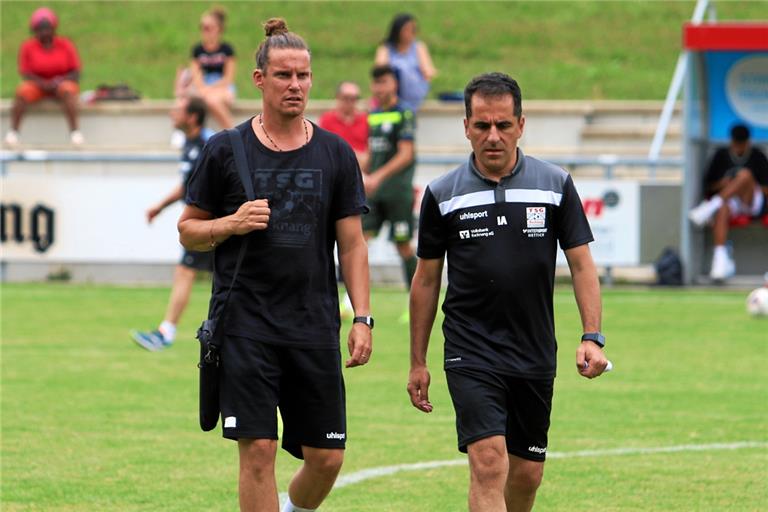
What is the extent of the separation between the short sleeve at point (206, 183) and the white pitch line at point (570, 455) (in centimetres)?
236

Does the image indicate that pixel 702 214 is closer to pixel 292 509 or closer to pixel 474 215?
pixel 292 509

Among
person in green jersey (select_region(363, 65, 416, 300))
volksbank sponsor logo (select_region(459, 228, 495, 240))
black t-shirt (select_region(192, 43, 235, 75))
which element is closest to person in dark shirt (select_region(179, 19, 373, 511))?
volksbank sponsor logo (select_region(459, 228, 495, 240))

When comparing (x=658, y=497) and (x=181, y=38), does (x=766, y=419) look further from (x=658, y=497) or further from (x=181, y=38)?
(x=181, y=38)

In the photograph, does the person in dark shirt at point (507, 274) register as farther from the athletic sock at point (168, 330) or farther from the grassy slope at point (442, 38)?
the grassy slope at point (442, 38)

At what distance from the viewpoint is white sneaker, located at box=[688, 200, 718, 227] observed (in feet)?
64.8

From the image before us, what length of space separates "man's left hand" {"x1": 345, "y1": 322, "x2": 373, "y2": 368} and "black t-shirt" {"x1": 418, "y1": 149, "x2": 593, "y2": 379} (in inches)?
12.5

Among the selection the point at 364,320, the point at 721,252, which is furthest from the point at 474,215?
the point at 721,252

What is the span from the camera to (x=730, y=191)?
19.8 meters

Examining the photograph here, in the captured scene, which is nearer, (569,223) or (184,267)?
(569,223)

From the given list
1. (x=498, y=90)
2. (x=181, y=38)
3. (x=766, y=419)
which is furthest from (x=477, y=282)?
(x=181, y=38)

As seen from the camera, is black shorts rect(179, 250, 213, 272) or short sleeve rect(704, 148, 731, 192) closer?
black shorts rect(179, 250, 213, 272)

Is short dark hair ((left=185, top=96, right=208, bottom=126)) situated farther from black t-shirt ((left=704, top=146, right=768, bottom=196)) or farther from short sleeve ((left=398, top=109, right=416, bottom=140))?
black t-shirt ((left=704, top=146, right=768, bottom=196))

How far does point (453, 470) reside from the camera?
8.68 metres

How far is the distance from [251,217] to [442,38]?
28.9m
